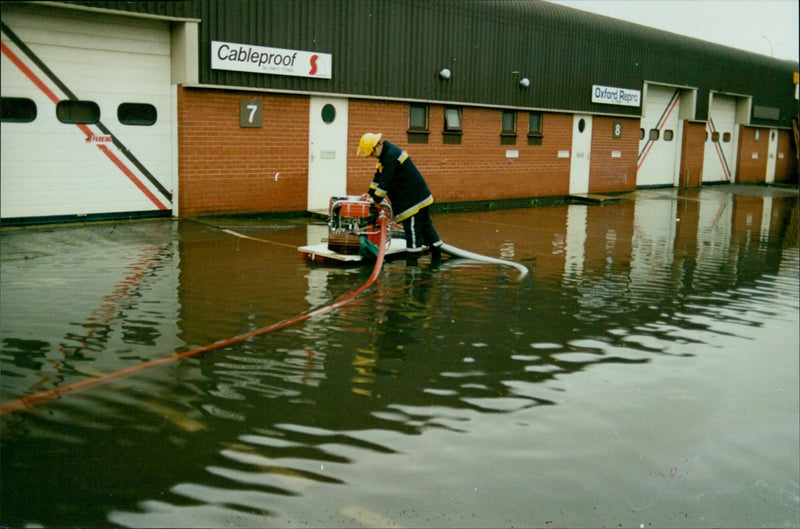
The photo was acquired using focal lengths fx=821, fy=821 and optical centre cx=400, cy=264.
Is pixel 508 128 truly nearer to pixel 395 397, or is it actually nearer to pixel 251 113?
pixel 251 113

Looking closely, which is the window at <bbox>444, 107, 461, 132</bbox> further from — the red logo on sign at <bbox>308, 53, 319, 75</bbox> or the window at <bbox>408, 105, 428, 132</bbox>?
→ the red logo on sign at <bbox>308, 53, 319, 75</bbox>

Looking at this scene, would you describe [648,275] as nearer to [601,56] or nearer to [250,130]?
[250,130]

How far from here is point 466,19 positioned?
18.6m

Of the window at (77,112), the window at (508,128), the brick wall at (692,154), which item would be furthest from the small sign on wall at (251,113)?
the brick wall at (692,154)

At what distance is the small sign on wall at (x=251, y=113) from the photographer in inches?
563

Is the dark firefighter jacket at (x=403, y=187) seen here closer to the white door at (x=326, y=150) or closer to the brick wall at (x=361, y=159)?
the brick wall at (x=361, y=159)

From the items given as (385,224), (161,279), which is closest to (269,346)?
(161,279)

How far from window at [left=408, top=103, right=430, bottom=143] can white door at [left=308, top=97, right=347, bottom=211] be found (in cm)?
199

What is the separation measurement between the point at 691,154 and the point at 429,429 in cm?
2665

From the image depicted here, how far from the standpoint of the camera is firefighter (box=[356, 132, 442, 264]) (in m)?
10.1

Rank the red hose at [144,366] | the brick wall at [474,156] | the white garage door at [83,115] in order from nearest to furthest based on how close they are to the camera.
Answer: the red hose at [144,366]
the white garage door at [83,115]
the brick wall at [474,156]

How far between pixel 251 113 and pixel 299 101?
1164 mm

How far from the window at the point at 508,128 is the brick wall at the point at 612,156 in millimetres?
3845

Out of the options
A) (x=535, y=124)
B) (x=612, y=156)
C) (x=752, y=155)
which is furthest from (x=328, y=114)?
(x=752, y=155)
